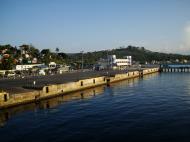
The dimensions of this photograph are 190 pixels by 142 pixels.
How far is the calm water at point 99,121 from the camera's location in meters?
30.5

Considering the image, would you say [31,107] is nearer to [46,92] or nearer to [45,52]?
[46,92]

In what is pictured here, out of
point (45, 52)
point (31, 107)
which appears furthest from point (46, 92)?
point (45, 52)

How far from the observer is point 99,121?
37.5 meters

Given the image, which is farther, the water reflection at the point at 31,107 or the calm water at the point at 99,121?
the water reflection at the point at 31,107

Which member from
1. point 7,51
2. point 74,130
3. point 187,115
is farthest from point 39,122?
point 7,51

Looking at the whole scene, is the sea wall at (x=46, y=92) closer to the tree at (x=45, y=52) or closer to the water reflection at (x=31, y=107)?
the water reflection at (x=31, y=107)

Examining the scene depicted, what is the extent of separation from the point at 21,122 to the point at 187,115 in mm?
25020

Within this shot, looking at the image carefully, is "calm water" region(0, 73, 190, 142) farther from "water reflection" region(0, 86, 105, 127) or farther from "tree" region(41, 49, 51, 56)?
"tree" region(41, 49, 51, 56)

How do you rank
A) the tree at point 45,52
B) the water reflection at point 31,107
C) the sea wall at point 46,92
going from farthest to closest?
the tree at point 45,52 < the sea wall at point 46,92 < the water reflection at point 31,107

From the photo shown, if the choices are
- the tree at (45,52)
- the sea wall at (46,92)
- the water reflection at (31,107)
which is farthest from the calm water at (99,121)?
the tree at (45,52)

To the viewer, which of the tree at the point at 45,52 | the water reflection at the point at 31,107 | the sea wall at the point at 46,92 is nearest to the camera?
the water reflection at the point at 31,107

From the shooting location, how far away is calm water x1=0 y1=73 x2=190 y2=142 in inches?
1203

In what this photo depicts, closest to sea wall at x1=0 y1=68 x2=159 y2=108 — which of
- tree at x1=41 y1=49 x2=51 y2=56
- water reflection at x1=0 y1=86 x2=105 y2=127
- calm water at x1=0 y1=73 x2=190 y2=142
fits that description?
water reflection at x1=0 y1=86 x2=105 y2=127

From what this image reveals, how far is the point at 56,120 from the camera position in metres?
38.5
